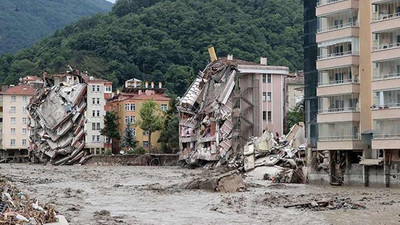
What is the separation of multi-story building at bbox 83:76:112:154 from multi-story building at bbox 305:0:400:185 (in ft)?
295

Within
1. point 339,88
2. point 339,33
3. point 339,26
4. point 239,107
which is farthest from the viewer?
point 239,107

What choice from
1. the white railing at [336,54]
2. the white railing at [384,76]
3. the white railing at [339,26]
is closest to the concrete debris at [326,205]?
the white railing at [384,76]

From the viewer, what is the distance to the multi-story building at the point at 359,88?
200 ft

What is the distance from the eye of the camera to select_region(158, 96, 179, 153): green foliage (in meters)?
142

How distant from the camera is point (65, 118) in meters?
155

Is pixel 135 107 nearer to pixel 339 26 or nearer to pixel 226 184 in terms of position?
pixel 339 26

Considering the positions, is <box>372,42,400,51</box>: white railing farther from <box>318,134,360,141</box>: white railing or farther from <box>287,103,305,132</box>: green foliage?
<box>287,103,305,132</box>: green foliage

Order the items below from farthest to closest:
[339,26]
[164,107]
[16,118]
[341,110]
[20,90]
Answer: [16,118]
[20,90]
[164,107]
[339,26]
[341,110]

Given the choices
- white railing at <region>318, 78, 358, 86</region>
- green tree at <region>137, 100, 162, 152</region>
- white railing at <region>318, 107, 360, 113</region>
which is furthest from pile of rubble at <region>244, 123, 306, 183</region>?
green tree at <region>137, 100, 162, 152</region>

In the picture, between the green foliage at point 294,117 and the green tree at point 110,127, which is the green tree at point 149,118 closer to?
the green tree at point 110,127

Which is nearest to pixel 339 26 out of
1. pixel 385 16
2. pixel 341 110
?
pixel 385 16

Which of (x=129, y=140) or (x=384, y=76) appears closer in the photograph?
(x=384, y=76)

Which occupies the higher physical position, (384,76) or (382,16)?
(382,16)

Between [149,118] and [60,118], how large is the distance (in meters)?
22.5
